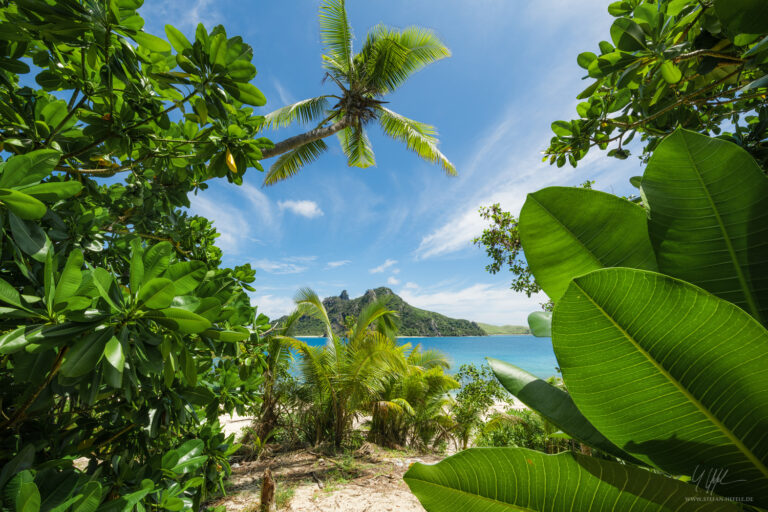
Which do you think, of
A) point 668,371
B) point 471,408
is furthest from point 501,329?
point 668,371

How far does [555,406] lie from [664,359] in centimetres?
17

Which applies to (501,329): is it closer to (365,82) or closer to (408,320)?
(408,320)

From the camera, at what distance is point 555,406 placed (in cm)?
44

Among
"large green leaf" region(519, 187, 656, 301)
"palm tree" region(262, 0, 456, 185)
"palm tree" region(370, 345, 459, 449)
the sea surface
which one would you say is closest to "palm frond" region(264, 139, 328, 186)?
"palm tree" region(262, 0, 456, 185)

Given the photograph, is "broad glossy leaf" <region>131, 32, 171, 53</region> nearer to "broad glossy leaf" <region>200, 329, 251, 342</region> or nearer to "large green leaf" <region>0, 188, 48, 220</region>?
"large green leaf" <region>0, 188, 48, 220</region>

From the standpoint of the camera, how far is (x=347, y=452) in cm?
577

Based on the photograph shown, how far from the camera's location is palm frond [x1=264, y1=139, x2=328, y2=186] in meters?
6.79

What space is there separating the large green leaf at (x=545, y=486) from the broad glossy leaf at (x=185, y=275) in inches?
29.6

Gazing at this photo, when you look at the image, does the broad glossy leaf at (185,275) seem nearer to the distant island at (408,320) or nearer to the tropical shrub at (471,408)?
the tropical shrub at (471,408)

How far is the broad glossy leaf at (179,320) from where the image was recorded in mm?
734

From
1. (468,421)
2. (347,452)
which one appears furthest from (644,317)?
(468,421)

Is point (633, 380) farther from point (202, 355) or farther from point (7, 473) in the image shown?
point (7, 473)

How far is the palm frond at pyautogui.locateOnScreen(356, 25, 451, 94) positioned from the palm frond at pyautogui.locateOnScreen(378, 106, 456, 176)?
0.59m
